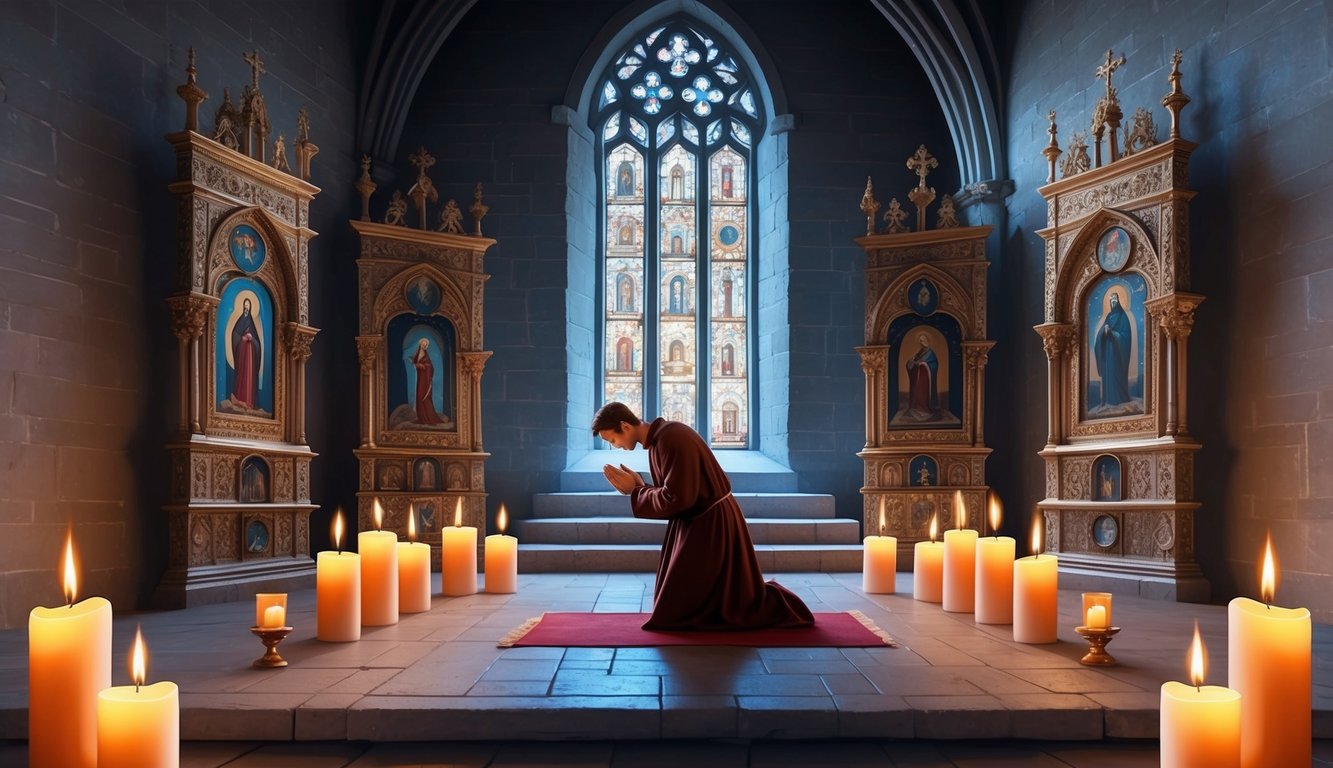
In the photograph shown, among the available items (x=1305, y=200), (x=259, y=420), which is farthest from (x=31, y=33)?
(x=1305, y=200)

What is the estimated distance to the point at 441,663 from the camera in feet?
16.4

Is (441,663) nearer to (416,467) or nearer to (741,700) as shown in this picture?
(741,700)

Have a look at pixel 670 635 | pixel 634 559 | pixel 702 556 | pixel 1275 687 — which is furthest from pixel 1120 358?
pixel 1275 687

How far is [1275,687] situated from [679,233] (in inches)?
397

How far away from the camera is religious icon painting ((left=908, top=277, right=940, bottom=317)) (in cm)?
1025

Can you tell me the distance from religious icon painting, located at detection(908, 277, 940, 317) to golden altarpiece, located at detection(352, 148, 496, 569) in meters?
4.14

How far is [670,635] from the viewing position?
5816mm

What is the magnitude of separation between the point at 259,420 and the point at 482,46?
5408mm

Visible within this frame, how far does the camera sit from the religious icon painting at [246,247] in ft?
Answer: 26.9

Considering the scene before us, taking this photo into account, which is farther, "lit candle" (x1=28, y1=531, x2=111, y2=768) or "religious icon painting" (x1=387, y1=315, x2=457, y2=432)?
"religious icon painting" (x1=387, y1=315, x2=457, y2=432)

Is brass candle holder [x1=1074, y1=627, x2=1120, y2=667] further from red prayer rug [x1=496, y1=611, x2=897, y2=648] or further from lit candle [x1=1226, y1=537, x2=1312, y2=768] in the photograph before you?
lit candle [x1=1226, y1=537, x2=1312, y2=768]

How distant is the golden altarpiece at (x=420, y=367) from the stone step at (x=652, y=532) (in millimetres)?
774

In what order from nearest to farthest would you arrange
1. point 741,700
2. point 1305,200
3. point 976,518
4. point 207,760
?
point 207,760, point 741,700, point 1305,200, point 976,518

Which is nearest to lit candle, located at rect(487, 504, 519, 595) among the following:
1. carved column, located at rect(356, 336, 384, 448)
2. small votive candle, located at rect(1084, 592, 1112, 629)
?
carved column, located at rect(356, 336, 384, 448)
